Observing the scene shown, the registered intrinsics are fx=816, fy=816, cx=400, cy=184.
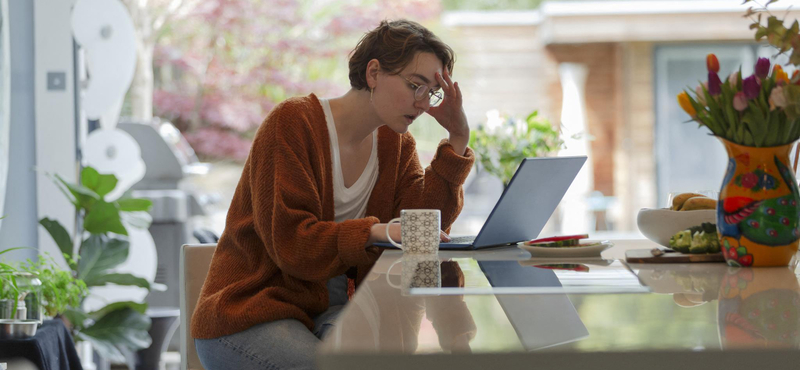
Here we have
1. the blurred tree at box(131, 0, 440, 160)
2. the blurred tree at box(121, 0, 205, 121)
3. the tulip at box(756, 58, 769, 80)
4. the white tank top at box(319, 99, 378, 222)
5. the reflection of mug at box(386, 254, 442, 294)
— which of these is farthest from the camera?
the blurred tree at box(131, 0, 440, 160)

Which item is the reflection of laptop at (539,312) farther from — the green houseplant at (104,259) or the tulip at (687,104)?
the green houseplant at (104,259)

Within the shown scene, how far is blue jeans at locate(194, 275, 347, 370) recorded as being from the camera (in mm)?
1311

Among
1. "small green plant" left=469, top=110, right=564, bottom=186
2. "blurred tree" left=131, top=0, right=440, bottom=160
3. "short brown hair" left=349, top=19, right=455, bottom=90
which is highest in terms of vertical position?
"blurred tree" left=131, top=0, right=440, bottom=160

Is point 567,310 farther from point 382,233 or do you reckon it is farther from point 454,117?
point 454,117

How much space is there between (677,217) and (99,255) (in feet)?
7.07

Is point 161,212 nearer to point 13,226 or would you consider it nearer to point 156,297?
point 156,297

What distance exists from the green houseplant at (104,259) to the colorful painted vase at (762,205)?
7.09ft

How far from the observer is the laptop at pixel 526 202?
1.38 m

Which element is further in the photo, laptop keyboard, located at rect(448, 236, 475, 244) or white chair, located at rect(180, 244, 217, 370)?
white chair, located at rect(180, 244, 217, 370)

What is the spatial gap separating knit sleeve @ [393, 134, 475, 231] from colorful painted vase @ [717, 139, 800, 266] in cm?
62


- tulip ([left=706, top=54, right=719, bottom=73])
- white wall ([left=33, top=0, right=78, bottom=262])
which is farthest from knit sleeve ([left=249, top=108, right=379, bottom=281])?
white wall ([left=33, top=0, right=78, bottom=262])

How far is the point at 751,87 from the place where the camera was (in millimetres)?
1060

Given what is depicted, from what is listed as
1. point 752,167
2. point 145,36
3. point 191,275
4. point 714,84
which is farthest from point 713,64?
point 145,36

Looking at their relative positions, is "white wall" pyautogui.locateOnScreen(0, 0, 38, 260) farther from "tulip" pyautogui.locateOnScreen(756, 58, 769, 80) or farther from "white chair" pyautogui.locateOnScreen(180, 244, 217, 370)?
"tulip" pyautogui.locateOnScreen(756, 58, 769, 80)
